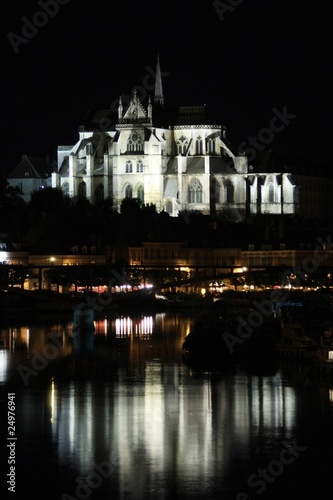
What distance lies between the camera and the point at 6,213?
479ft

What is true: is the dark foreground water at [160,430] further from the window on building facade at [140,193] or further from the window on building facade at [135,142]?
the window on building facade at [135,142]

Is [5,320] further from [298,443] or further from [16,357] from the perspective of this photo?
[298,443]

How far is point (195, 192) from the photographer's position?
15000cm

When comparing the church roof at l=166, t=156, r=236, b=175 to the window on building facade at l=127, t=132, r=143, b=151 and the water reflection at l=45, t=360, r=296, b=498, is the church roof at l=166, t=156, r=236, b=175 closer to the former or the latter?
the window on building facade at l=127, t=132, r=143, b=151

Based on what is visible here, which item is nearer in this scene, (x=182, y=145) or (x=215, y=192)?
(x=215, y=192)

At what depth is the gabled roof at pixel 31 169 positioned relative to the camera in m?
166

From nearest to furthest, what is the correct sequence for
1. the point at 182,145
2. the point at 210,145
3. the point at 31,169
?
the point at 210,145 < the point at 182,145 < the point at 31,169

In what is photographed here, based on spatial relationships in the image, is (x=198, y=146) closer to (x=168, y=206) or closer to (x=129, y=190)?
(x=168, y=206)

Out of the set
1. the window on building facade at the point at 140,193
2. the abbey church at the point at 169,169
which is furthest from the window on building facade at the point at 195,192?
the window on building facade at the point at 140,193

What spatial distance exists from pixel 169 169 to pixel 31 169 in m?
19.0

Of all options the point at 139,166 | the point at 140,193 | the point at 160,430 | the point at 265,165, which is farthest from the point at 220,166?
the point at 160,430

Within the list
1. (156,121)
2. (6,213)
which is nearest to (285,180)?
(156,121)

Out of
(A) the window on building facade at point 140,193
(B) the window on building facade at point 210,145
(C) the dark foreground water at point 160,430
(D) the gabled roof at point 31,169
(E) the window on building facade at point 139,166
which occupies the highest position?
(B) the window on building facade at point 210,145

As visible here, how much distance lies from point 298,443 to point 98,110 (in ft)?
378
